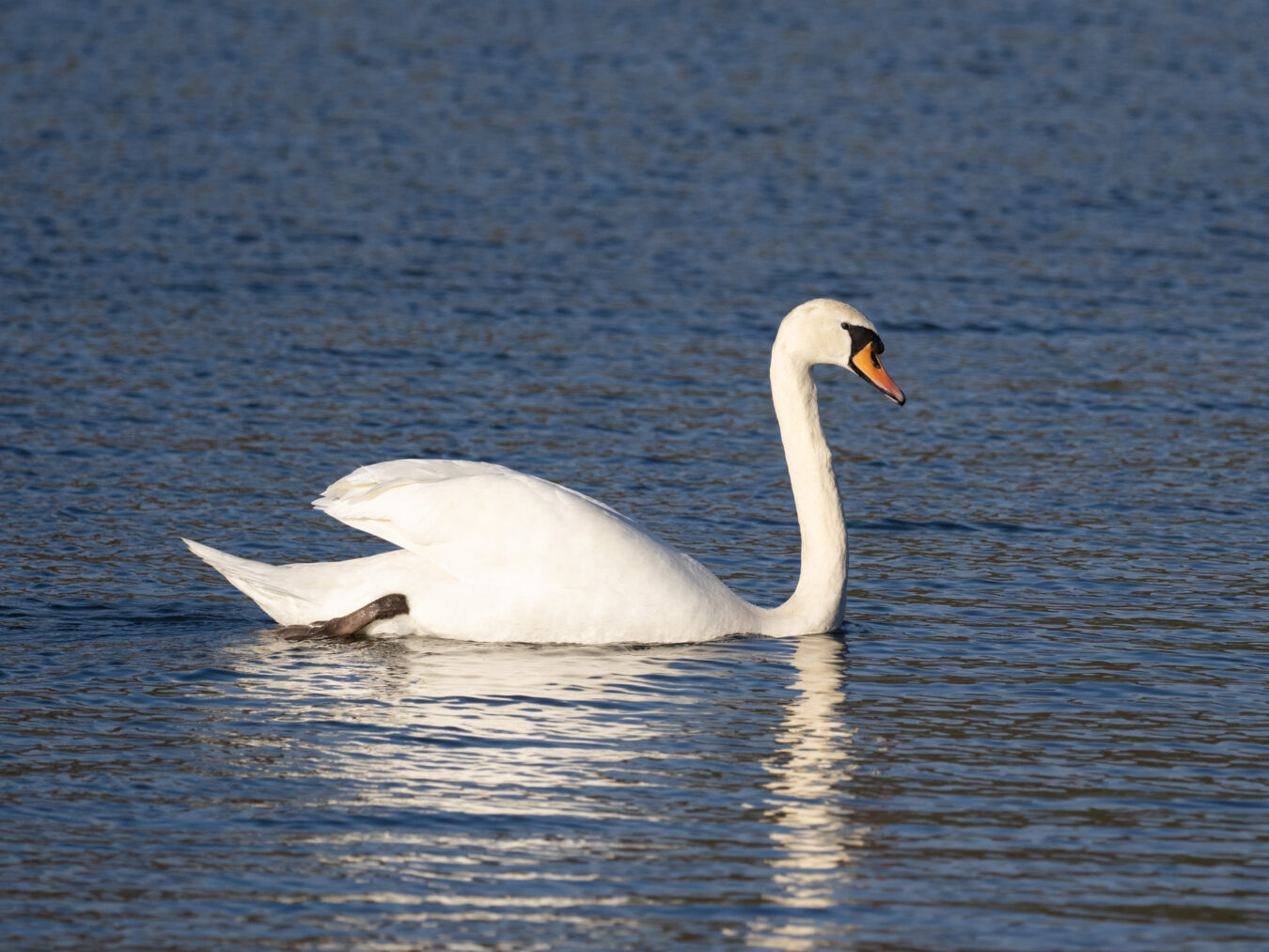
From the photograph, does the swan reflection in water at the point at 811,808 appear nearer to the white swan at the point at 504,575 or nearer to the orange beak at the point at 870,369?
the white swan at the point at 504,575

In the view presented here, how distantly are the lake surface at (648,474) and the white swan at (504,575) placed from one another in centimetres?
18

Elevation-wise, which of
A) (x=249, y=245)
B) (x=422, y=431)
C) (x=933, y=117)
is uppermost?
(x=933, y=117)

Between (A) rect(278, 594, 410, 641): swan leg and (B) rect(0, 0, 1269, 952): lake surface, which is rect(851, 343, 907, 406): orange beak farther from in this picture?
(A) rect(278, 594, 410, 641): swan leg

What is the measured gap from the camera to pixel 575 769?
7.97 metres

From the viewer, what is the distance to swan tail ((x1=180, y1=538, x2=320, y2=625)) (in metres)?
9.95

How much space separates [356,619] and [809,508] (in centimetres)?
238

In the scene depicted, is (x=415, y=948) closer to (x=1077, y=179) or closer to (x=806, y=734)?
(x=806, y=734)

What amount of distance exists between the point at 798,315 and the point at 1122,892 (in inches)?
167

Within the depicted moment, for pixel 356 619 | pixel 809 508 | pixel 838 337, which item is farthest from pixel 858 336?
pixel 356 619

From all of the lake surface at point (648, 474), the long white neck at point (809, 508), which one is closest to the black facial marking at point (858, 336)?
the long white neck at point (809, 508)

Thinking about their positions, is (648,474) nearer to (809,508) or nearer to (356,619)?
(809,508)

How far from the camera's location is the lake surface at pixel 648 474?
23.0ft

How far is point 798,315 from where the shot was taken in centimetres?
1038

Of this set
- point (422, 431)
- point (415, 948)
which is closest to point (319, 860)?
point (415, 948)
